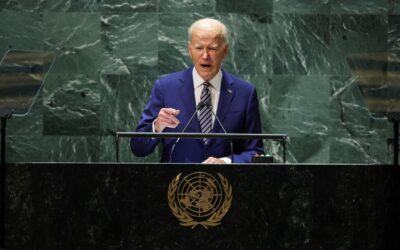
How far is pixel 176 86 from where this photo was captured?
594cm

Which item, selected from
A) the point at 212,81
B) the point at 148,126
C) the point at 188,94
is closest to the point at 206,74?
the point at 212,81

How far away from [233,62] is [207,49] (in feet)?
5.70

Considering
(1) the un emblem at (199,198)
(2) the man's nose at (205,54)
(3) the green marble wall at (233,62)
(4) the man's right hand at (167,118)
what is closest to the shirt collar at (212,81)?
(2) the man's nose at (205,54)

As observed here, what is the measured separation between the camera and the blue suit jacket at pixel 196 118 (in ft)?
18.5

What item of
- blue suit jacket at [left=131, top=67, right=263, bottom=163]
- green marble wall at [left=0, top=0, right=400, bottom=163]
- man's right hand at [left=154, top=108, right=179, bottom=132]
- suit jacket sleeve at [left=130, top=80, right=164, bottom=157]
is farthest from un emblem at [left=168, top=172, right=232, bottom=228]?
green marble wall at [left=0, top=0, right=400, bottom=163]

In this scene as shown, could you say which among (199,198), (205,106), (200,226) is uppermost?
(205,106)

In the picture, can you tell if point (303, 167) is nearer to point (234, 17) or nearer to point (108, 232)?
point (108, 232)

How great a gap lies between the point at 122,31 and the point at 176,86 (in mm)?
1767

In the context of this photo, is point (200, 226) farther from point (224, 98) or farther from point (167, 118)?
point (224, 98)

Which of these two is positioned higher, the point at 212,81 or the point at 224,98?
the point at 212,81

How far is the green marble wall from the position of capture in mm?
7527

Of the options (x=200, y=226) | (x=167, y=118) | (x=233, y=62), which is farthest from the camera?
(x=233, y=62)

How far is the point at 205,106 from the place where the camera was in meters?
5.75

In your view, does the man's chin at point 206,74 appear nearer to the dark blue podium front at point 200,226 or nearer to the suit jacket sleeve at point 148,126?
the suit jacket sleeve at point 148,126
